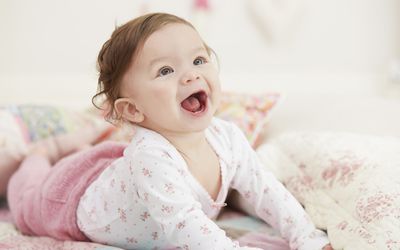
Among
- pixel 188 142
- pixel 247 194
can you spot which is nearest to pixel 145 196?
pixel 188 142

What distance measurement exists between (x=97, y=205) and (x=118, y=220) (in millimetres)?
70

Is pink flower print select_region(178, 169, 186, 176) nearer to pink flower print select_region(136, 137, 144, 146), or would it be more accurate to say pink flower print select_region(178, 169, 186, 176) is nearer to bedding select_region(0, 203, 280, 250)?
pink flower print select_region(136, 137, 144, 146)

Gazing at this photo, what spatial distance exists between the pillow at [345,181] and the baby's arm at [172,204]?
0.73 ft

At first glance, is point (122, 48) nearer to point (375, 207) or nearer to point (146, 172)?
point (146, 172)

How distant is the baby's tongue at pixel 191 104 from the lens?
926 millimetres

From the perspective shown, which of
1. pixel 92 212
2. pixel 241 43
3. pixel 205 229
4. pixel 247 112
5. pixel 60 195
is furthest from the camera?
pixel 241 43

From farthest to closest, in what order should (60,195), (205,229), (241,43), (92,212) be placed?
(241,43), (60,195), (92,212), (205,229)

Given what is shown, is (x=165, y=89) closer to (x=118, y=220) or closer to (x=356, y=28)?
(x=118, y=220)


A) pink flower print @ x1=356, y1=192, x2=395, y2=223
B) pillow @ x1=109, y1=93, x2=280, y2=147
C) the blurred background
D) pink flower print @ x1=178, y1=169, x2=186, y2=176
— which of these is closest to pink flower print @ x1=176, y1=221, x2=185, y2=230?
pink flower print @ x1=178, y1=169, x2=186, y2=176

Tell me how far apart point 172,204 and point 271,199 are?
0.80 ft

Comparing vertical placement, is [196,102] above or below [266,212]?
above

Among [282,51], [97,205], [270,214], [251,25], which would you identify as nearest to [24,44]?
[251,25]

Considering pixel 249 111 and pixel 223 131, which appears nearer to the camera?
pixel 223 131

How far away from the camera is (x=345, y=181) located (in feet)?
3.50
